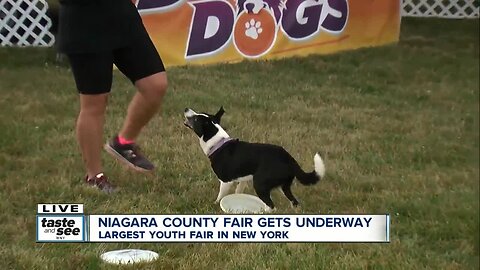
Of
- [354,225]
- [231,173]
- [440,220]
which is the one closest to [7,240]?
[231,173]

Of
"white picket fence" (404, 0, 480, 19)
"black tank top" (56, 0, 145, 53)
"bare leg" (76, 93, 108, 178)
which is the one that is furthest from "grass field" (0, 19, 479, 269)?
"white picket fence" (404, 0, 480, 19)

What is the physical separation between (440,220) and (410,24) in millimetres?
7202

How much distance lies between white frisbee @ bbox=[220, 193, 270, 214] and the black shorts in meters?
0.75

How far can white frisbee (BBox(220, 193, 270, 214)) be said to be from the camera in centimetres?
307

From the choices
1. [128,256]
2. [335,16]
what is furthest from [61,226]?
[335,16]

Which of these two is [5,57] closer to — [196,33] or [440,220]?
[196,33]

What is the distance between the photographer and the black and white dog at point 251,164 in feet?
10.1

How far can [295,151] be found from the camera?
418cm

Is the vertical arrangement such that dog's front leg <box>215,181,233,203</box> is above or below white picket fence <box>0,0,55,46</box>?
below

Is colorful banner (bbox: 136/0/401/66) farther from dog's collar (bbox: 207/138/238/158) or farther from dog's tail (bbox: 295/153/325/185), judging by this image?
dog's tail (bbox: 295/153/325/185)

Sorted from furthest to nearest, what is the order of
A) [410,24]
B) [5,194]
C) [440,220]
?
1. [410,24]
2. [5,194]
3. [440,220]

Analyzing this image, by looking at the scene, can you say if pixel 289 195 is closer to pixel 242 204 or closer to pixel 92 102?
pixel 242 204

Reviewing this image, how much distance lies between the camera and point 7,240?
9.27 ft

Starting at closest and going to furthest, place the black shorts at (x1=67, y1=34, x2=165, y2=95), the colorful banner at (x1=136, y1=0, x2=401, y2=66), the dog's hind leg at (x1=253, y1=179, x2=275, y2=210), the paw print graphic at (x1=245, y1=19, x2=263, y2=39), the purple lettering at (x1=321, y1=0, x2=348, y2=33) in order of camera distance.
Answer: the dog's hind leg at (x1=253, y1=179, x2=275, y2=210) < the black shorts at (x1=67, y1=34, x2=165, y2=95) < the colorful banner at (x1=136, y1=0, x2=401, y2=66) < the paw print graphic at (x1=245, y1=19, x2=263, y2=39) < the purple lettering at (x1=321, y1=0, x2=348, y2=33)
